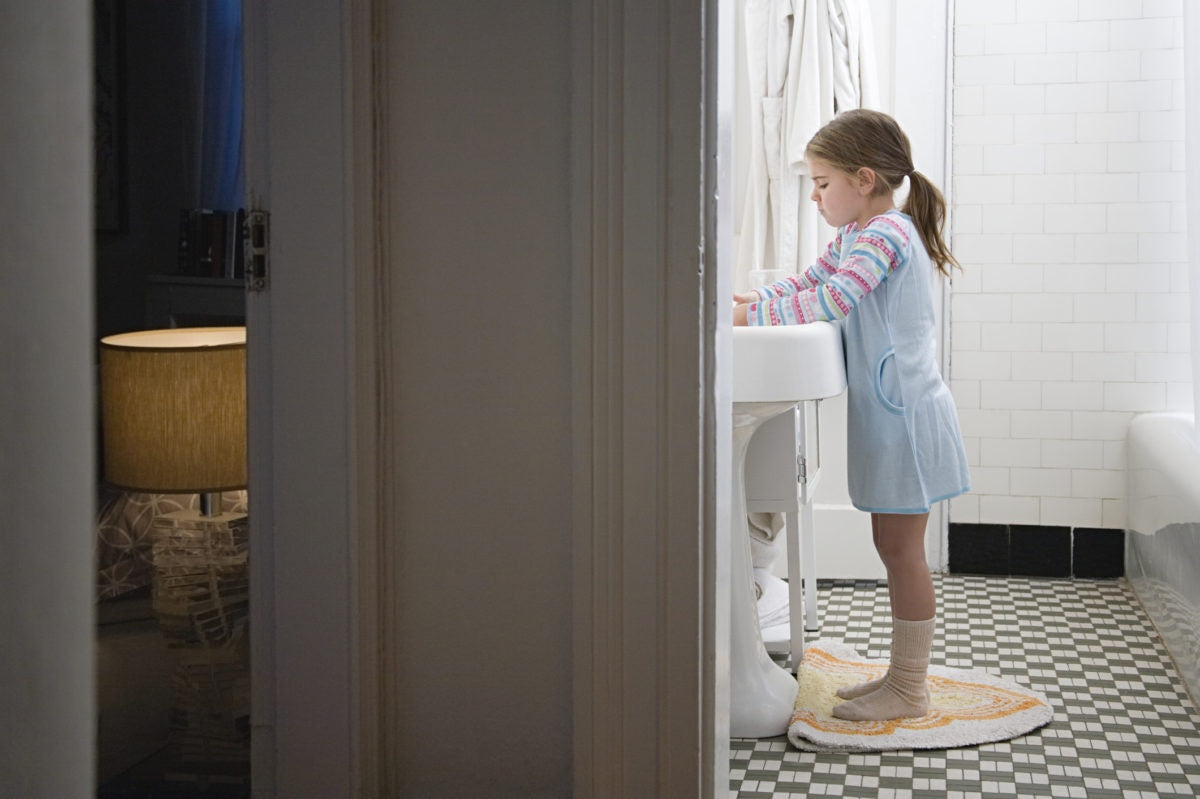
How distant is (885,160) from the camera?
2365 millimetres

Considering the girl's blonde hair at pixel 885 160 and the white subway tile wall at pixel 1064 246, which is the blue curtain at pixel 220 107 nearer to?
the girl's blonde hair at pixel 885 160

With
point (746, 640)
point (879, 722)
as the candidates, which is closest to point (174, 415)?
point (746, 640)

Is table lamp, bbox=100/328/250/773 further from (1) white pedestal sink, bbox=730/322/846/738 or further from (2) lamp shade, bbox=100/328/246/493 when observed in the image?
(1) white pedestal sink, bbox=730/322/846/738

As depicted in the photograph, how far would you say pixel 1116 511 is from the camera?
141 inches

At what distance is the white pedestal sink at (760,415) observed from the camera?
84.9 inches

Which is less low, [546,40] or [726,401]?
[546,40]

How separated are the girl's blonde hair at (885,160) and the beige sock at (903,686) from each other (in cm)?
71

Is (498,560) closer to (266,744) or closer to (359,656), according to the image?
(359,656)

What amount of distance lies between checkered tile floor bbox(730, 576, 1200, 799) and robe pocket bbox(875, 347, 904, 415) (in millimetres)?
644

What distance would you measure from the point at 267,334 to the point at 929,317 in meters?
1.42

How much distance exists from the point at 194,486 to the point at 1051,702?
180 centimetres

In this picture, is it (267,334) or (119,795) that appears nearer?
(267,334)

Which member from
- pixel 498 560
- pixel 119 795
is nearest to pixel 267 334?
pixel 498 560

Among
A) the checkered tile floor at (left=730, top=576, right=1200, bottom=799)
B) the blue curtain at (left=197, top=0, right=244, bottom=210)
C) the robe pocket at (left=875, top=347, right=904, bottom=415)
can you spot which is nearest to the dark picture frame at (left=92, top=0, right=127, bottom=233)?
the blue curtain at (left=197, top=0, right=244, bottom=210)
